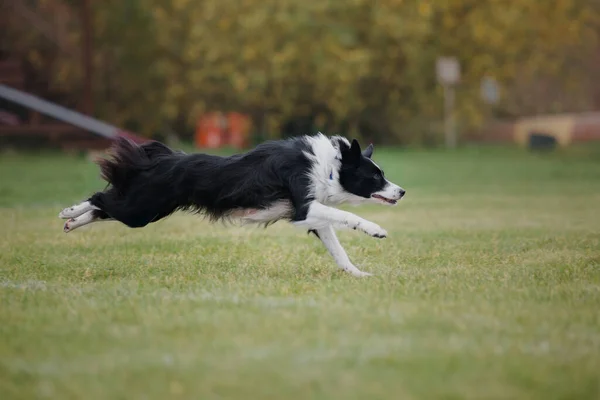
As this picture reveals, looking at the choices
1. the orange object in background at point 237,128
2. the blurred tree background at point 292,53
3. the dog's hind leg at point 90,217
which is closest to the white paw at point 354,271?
the dog's hind leg at point 90,217

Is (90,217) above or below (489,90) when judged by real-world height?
above

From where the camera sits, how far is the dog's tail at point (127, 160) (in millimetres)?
8430

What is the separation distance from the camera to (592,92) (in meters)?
50.4

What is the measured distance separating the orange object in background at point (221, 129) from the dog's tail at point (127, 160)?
3020cm

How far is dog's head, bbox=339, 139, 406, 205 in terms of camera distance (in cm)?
816

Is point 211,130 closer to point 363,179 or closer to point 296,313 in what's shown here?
point 363,179

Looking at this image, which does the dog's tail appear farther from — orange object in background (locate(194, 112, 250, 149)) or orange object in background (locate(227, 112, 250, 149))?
orange object in background (locate(194, 112, 250, 149))

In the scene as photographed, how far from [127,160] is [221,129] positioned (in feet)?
102

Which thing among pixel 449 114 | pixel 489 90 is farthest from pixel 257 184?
pixel 489 90

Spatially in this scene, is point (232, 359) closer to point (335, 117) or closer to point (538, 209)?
point (538, 209)

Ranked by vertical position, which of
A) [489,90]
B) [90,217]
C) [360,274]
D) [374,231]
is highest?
[90,217]

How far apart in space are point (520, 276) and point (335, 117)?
3141cm

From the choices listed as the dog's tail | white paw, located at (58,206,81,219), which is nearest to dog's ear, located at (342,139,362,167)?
the dog's tail

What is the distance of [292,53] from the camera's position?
118ft
